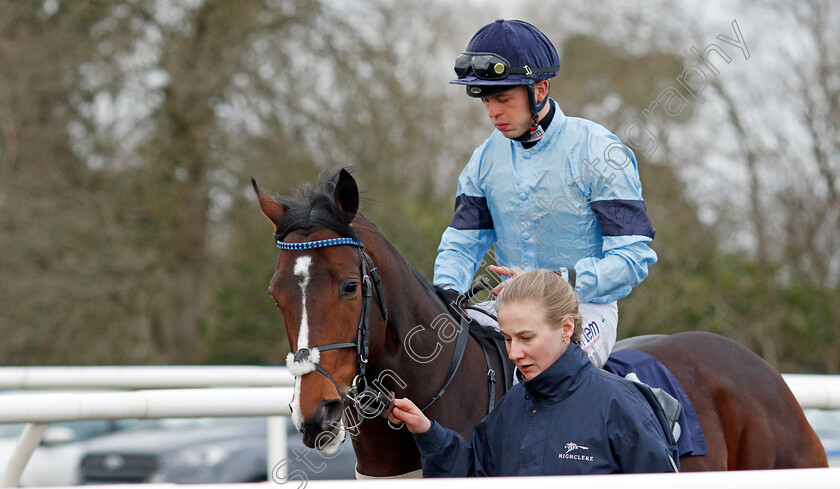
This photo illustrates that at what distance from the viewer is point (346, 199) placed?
2707 mm

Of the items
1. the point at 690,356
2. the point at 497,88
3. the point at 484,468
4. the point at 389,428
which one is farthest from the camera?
the point at 690,356

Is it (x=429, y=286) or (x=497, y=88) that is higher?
(x=497, y=88)

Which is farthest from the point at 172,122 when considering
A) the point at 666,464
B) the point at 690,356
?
the point at 666,464

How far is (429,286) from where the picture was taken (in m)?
3.01

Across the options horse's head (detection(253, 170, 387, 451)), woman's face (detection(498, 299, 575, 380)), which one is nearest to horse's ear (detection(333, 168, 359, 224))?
horse's head (detection(253, 170, 387, 451))

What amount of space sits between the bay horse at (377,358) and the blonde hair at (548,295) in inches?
19.4

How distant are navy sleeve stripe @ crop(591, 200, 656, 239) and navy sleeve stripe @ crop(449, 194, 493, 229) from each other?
48 centimetres

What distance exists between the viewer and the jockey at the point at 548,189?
2.98 m

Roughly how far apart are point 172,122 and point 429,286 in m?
9.32

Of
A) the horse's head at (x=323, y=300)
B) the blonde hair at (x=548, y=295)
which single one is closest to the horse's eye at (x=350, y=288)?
the horse's head at (x=323, y=300)

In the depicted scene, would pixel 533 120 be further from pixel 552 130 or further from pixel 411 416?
pixel 411 416

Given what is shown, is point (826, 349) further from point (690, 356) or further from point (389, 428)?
point (389, 428)

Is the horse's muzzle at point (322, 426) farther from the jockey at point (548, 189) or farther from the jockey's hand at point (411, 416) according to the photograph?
the jockey at point (548, 189)

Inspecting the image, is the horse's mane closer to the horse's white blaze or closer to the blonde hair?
the horse's white blaze
